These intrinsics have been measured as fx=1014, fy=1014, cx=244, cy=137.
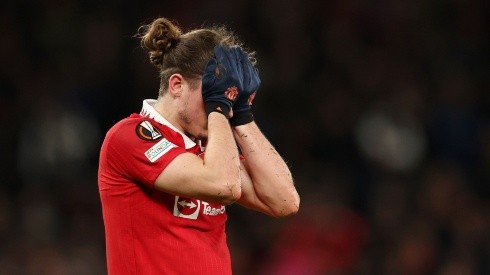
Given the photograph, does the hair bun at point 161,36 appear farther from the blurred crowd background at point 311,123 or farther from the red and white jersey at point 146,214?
the blurred crowd background at point 311,123

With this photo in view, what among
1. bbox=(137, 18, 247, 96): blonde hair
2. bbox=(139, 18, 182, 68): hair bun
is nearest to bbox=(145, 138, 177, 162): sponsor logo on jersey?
bbox=(137, 18, 247, 96): blonde hair

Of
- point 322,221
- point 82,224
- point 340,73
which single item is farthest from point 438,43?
point 82,224

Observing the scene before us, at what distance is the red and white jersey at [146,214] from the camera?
3484mm

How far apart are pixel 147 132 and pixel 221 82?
31 cm

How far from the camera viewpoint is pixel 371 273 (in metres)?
7.54

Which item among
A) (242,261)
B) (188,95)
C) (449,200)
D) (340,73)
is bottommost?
(242,261)

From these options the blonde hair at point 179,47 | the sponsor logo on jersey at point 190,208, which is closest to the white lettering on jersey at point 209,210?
the sponsor logo on jersey at point 190,208

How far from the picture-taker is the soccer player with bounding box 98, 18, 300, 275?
341 cm

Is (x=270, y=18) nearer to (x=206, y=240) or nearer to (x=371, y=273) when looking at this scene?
(x=371, y=273)

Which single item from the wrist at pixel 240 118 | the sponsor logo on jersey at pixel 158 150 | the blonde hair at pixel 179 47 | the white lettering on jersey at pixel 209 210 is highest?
the blonde hair at pixel 179 47

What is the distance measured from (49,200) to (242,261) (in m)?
1.67

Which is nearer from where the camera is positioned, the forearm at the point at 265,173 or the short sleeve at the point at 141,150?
the short sleeve at the point at 141,150

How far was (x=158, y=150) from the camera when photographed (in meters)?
3.45

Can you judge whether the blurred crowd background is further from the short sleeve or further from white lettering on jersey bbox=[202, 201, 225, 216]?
the short sleeve
